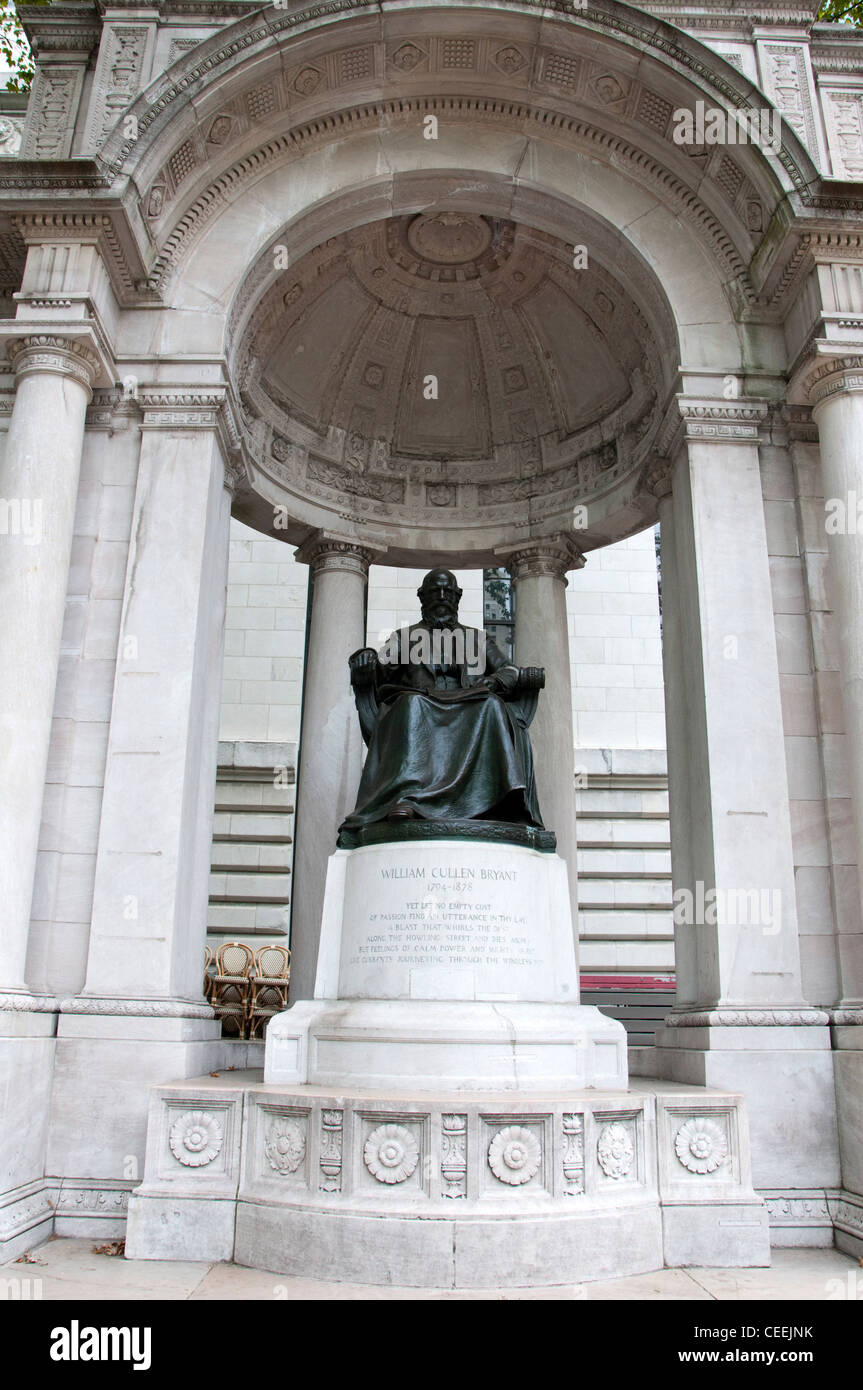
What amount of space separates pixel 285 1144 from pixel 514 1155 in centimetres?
165

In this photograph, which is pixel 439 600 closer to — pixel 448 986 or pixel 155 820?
pixel 155 820

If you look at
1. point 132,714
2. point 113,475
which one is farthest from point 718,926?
point 113,475

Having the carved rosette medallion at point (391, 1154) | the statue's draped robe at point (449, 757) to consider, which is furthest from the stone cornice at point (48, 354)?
the carved rosette medallion at point (391, 1154)

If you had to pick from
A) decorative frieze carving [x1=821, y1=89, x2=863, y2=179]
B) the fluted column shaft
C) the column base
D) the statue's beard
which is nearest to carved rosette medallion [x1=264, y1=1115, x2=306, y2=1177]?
the column base

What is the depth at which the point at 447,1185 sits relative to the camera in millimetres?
6727

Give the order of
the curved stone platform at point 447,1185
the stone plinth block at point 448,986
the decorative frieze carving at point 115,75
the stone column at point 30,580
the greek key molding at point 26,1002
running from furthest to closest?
1. the decorative frieze carving at point 115,75
2. the stone column at point 30,580
3. the greek key molding at point 26,1002
4. the stone plinth block at point 448,986
5. the curved stone platform at point 447,1185

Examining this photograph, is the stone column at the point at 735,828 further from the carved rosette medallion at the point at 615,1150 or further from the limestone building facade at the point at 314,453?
the carved rosette medallion at the point at 615,1150

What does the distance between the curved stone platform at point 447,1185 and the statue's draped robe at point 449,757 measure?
2.78 m

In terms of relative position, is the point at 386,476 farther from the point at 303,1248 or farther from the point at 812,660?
the point at 303,1248

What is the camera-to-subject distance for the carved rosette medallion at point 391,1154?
680 cm

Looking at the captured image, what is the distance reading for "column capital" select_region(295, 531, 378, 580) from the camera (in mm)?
14938

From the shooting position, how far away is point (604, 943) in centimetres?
1898
